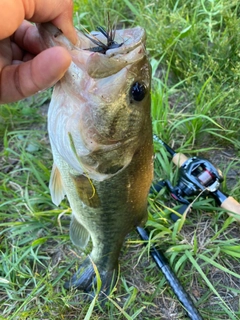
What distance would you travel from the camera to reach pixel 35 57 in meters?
1.44

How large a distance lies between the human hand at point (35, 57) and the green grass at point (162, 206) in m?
1.00

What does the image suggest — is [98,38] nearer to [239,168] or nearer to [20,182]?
[20,182]

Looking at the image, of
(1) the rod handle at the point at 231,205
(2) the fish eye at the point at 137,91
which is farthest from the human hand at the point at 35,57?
(1) the rod handle at the point at 231,205

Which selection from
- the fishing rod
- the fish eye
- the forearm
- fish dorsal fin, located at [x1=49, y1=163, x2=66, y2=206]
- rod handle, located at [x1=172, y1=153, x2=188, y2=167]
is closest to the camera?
the forearm

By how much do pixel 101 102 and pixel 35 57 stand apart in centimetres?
32

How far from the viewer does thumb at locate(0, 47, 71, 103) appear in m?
1.36

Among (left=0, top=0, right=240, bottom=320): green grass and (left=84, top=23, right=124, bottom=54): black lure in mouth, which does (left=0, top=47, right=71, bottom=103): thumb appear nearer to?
(left=84, top=23, right=124, bottom=54): black lure in mouth

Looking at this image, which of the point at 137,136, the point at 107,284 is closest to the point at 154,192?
the point at 107,284

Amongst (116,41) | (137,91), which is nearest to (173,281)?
(137,91)

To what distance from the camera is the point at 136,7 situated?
3537mm

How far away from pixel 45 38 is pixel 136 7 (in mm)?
2261

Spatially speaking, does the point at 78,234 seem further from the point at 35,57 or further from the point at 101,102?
the point at 35,57

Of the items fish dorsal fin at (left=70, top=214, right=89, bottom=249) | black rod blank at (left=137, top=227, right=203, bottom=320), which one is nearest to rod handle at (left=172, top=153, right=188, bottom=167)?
black rod blank at (left=137, top=227, right=203, bottom=320)

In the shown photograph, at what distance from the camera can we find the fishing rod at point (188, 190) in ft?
7.18
